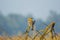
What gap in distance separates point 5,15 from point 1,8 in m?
0.13

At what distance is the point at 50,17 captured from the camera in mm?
2627

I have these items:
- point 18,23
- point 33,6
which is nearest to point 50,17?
point 33,6

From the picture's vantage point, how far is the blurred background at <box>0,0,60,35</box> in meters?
2.59

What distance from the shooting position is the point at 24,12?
2.64 m

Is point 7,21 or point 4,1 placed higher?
point 4,1

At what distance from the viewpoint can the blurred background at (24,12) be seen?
259cm

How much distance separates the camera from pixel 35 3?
2664 mm

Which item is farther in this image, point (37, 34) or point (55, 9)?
point (55, 9)

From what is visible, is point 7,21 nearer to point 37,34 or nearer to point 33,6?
point 33,6

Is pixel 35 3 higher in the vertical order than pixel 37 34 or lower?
higher

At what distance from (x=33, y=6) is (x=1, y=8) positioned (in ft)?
1.69

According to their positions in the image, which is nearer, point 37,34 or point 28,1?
point 37,34

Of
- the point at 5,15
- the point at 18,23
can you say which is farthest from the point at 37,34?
the point at 5,15

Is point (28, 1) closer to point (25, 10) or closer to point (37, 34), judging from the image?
point (25, 10)
